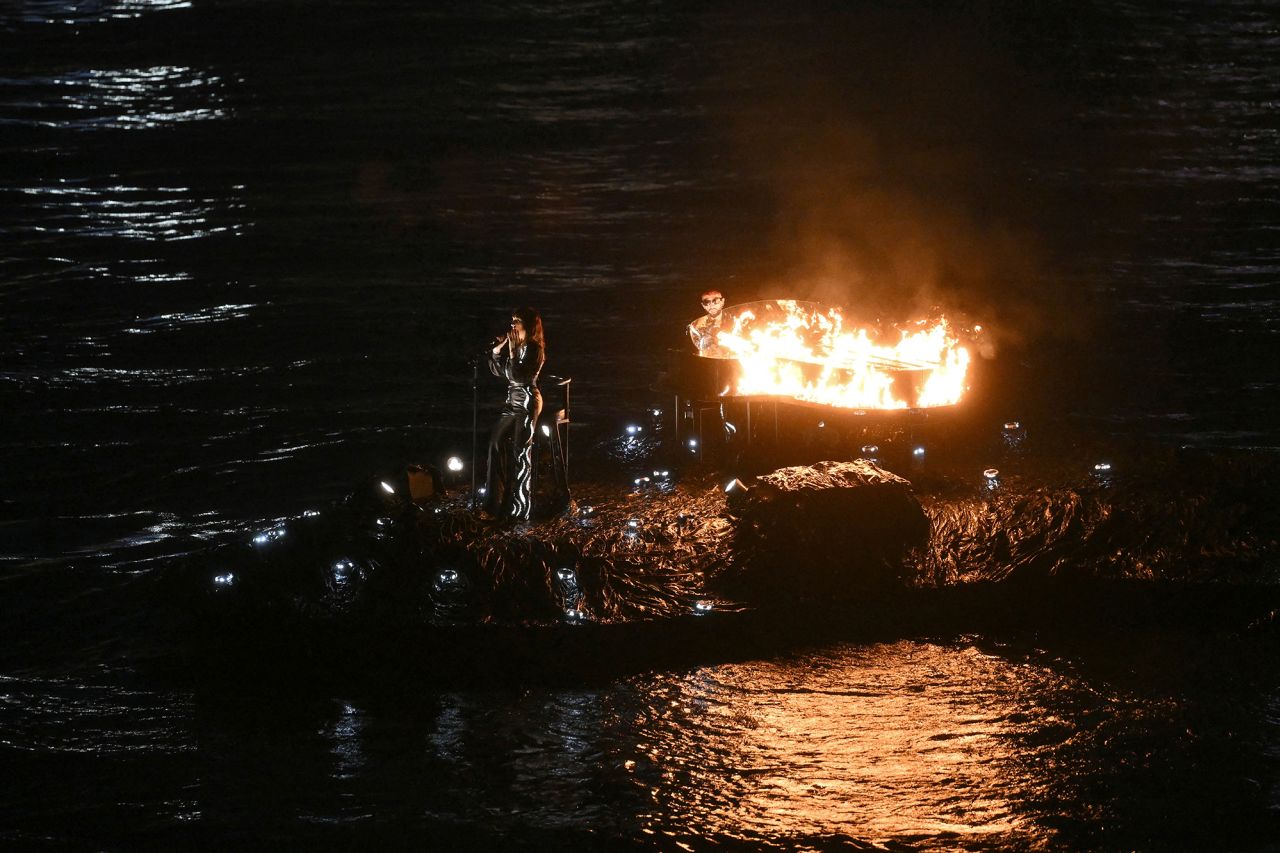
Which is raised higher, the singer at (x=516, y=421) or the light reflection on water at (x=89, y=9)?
the light reflection on water at (x=89, y=9)

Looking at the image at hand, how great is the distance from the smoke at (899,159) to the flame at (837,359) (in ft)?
4.32

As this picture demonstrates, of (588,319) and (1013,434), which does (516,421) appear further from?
(588,319)

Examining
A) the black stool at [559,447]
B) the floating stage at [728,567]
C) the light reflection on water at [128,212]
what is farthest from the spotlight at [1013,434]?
the light reflection on water at [128,212]

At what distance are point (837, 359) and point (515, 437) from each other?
3384 millimetres

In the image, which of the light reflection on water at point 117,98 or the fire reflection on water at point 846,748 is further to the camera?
the light reflection on water at point 117,98

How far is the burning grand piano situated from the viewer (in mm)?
10453

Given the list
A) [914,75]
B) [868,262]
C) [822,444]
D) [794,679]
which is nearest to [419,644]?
[794,679]

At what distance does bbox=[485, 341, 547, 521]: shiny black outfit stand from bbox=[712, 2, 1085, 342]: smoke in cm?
487

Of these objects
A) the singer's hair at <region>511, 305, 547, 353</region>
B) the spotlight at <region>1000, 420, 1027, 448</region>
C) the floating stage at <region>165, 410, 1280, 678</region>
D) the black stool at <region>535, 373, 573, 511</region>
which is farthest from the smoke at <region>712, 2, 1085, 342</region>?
the singer's hair at <region>511, 305, 547, 353</region>

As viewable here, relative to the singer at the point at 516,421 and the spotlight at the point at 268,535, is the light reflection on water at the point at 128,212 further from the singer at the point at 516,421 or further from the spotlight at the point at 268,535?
the singer at the point at 516,421

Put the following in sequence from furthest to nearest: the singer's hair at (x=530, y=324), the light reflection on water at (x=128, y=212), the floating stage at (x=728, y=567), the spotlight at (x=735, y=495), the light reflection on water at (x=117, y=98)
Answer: the light reflection on water at (x=117, y=98)
the light reflection on water at (x=128, y=212)
the spotlight at (x=735, y=495)
the singer's hair at (x=530, y=324)
the floating stage at (x=728, y=567)

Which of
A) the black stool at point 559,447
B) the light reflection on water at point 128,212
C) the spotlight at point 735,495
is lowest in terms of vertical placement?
the spotlight at point 735,495

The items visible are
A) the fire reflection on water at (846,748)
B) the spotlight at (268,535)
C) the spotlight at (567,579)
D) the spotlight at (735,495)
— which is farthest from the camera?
the spotlight at (735,495)

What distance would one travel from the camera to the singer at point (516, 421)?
8641mm
